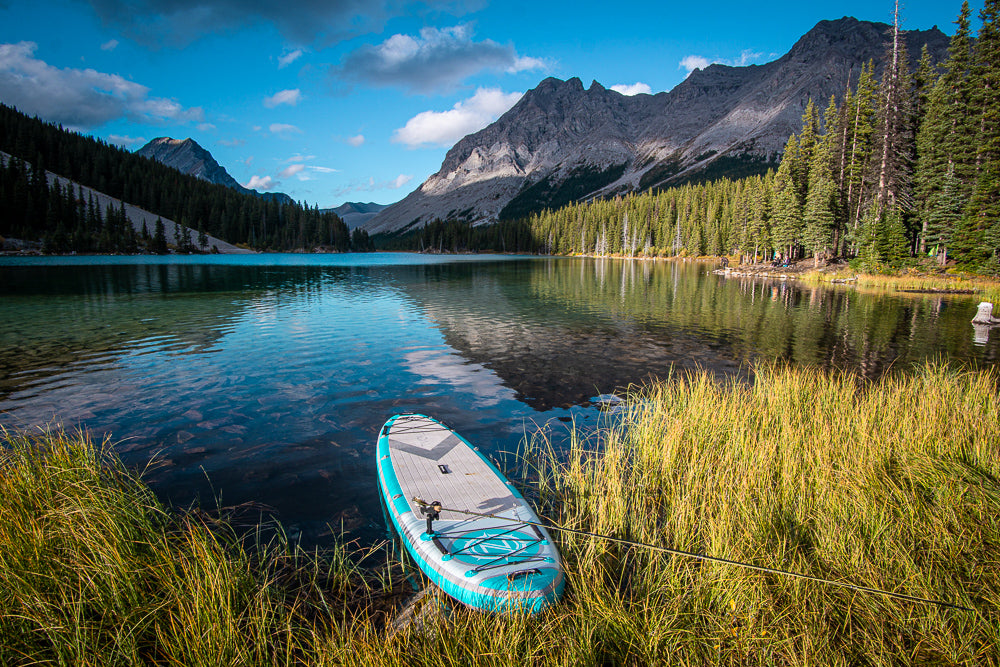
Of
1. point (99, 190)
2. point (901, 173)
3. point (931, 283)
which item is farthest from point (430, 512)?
point (99, 190)

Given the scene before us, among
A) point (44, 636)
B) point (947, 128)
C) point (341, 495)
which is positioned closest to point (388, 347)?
point (341, 495)

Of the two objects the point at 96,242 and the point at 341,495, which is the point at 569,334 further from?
the point at 96,242

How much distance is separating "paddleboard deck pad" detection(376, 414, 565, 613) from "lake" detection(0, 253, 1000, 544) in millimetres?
1076

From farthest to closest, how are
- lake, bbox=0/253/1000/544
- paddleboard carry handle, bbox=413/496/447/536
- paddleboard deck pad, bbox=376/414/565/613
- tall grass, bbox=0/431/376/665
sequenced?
lake, bbox=0/253/1000/544, paddleboard carry handle, bbox=413/496/447/536, paddleboard deck pad, bbox=376/414/565/613, tall grass, bbox=0/431/376/665

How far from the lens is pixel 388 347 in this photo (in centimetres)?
2270

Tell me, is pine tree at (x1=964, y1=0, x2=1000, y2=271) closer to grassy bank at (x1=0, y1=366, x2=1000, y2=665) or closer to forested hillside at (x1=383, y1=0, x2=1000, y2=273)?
forested hillside at (x1=383, y1=0, x2=1000, y2=273)

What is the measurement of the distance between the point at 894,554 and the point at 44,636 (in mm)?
8343

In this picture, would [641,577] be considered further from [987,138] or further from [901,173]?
[901,173]

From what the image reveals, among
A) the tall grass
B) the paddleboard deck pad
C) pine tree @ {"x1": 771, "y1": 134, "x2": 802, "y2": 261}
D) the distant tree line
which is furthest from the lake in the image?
the distant tree line

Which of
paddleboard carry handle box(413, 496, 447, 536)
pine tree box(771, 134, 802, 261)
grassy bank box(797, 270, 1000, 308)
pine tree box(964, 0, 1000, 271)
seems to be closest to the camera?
paddleboard carry handle box(413, 496, 447, 536)

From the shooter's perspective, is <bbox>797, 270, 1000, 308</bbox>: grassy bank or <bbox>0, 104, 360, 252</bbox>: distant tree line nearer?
<bbox>797, 270, 1000, 308</bbox>: grassy bank

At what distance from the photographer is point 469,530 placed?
6461 mm

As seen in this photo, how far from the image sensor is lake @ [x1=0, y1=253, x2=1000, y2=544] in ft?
34.1

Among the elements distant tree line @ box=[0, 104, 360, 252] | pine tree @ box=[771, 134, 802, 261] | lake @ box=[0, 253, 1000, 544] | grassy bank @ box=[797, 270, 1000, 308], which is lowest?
lake @ box=[0, 253, 1000, 544]
